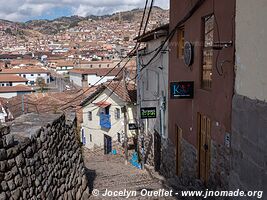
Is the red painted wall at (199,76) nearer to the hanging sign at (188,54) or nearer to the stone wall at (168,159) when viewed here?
the hanging sign at (188,54)

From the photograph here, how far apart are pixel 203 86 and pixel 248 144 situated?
3.11m

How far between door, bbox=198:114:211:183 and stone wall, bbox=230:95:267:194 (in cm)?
168

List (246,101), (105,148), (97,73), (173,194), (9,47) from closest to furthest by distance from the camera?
(246,101), (173,194), (105,148), (97,73), (9,47)

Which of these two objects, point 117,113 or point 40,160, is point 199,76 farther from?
point 117,113

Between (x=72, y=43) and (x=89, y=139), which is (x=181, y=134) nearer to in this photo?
(x=89, y=139)

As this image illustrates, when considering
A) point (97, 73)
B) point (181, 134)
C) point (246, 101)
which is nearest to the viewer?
point (246, 101)

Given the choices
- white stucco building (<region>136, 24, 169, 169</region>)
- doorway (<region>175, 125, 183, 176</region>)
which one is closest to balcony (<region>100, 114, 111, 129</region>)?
white stucco building (<region>136, 24, 169, 169</region>)

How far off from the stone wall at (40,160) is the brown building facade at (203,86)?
9.87 ft

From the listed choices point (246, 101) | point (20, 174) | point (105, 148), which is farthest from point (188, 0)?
point (105, 148)

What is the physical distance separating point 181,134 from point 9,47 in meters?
186

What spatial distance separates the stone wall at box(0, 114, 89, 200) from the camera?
4.55m

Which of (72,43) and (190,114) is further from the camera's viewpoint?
(72,43)

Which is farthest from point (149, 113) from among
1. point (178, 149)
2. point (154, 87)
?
point (178, 149)

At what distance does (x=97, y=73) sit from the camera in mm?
55594
